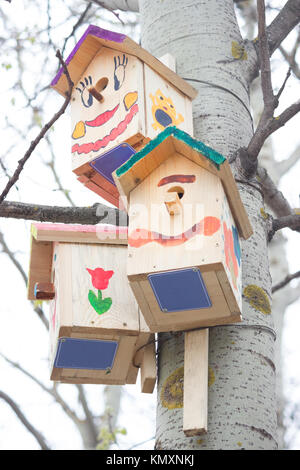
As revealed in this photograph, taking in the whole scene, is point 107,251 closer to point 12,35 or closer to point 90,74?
point 90,74

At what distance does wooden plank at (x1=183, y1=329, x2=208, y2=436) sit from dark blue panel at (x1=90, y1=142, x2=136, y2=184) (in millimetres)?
752

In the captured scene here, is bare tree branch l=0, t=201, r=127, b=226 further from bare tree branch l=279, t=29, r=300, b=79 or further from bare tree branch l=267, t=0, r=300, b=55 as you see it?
bare tree branch l=267, t=0, r=300, b=55

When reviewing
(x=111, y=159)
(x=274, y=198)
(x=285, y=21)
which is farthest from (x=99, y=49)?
(x=274, y=198)

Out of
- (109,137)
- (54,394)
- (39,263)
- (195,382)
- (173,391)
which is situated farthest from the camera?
(54,394)

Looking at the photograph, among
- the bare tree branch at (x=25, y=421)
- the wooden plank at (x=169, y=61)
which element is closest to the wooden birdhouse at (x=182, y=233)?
the wooden plank at (x=169, y=61)

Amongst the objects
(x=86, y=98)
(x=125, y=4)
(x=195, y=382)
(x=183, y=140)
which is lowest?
(x=195, y=382)

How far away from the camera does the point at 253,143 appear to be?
252cm

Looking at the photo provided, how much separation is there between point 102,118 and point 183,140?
2.06 ft

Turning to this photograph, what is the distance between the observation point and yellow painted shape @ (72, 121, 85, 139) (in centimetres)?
290

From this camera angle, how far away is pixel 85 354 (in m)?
2.50

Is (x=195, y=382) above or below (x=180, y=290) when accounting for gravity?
below

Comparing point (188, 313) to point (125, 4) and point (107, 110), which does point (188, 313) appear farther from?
point (125, 4)
